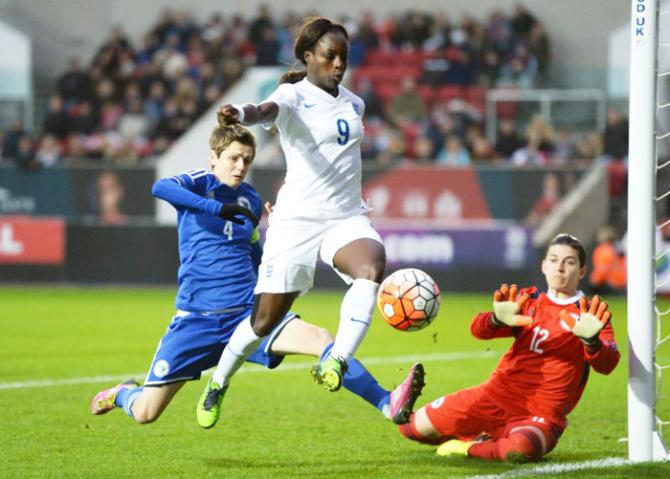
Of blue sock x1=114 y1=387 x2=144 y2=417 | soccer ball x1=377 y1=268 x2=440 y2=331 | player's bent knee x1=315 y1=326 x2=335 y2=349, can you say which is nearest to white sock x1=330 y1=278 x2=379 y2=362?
soccer ball x1=377 y1=268 x2=440 y2=331

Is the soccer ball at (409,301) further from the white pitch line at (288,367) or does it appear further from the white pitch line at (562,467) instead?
the white pitch line at (288,367)

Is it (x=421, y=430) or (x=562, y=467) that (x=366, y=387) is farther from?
(x=562, y=467)

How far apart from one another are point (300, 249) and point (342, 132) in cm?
62

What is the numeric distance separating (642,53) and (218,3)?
71.9ft

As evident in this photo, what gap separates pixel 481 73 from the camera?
75.3 feet

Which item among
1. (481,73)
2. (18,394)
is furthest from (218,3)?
(18,394)

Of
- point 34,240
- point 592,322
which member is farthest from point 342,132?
point 34,240

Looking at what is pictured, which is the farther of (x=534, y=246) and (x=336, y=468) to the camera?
(x=534, y=246)

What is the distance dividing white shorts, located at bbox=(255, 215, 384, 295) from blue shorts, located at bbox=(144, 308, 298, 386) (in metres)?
0.54

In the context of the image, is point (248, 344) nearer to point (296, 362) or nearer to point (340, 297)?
point (296, 362)

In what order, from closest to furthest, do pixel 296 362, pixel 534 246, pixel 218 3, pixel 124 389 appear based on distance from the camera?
pixel 124 389 < pixel 296 362 < pixel 534 246 < pixel 218 3

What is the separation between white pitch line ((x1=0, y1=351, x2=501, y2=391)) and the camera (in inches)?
368

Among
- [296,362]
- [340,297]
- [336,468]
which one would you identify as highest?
[336,468]

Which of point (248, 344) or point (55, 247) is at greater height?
point (248, 344)
